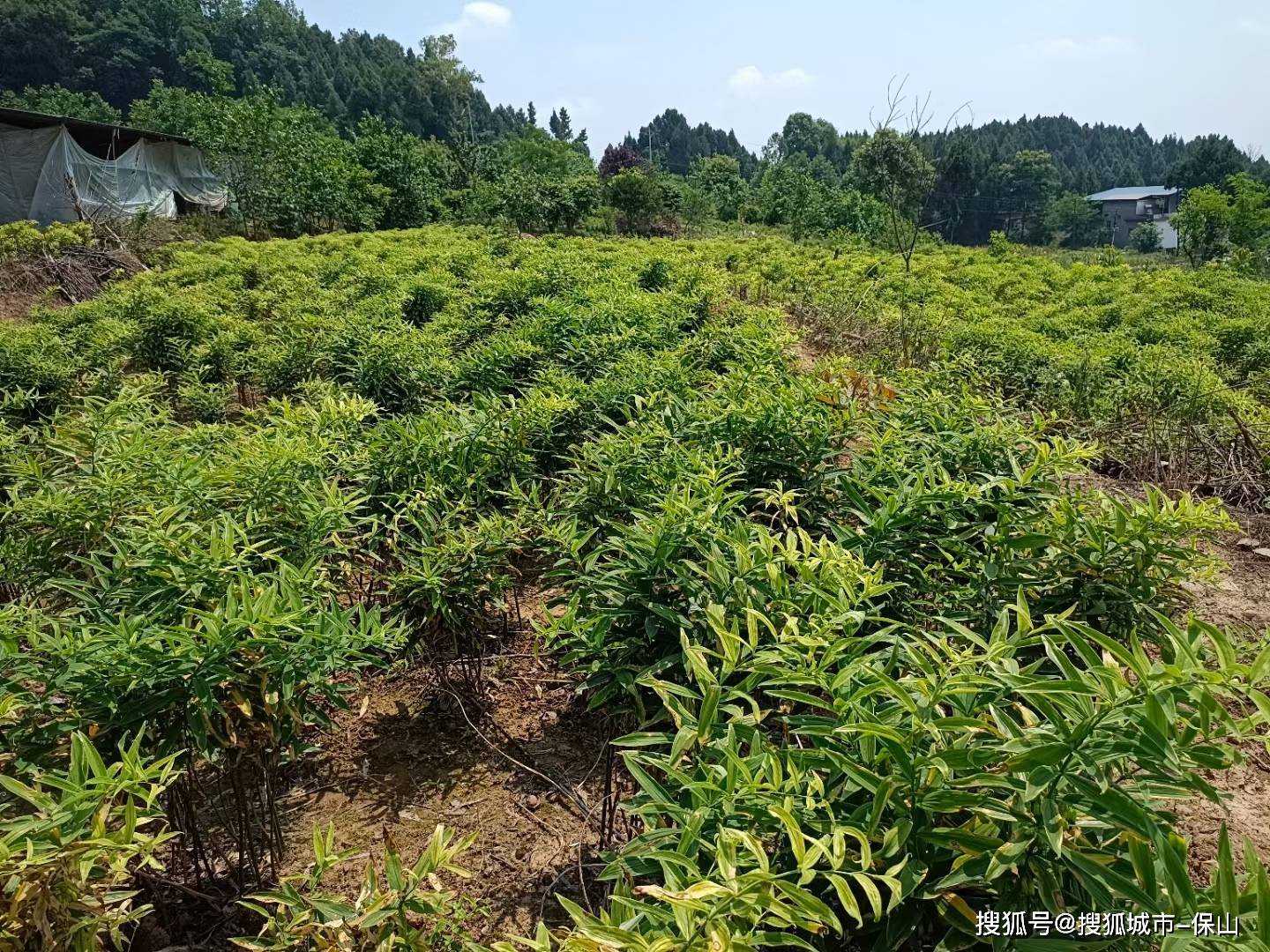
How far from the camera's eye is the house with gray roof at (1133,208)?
188 feet

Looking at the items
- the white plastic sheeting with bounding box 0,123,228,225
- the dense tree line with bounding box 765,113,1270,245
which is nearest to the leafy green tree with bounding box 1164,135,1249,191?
the dense tree line with bounding box 765,113,1270,245

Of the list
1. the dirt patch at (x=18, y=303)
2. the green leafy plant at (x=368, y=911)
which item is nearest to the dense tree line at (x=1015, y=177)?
the dirt patch at (x=18, y=303)

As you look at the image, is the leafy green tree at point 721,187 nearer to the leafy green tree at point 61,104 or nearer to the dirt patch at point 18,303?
the dirt patch at point 18,303

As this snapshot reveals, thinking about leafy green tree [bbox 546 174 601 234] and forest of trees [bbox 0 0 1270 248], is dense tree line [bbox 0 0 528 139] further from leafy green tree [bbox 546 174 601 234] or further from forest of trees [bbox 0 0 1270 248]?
leafy green tree [bbox 546 174 601 234]

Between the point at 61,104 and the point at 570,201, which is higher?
the point at 61,104

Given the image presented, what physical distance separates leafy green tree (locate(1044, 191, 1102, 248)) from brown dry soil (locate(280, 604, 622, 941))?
63.6 meters

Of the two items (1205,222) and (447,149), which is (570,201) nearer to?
(447,149)

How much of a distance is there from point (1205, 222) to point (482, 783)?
25629mm

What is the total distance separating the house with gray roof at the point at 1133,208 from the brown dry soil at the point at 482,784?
6575 centimetres

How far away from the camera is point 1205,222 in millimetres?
20375

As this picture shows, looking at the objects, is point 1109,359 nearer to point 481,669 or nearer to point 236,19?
point 481,669

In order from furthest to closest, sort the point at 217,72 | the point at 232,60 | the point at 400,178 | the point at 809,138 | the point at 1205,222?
the point at 809,138
the point at 232,60
the point at 217,72
the point at 400,178
the point at 1205,222

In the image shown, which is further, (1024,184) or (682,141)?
(682,141)

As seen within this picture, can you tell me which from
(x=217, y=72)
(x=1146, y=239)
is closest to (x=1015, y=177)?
(x=1146, y=239)
